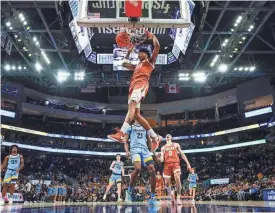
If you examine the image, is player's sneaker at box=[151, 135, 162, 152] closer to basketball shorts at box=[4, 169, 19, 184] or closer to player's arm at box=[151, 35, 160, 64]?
player's arm at box=[151, 35, 160, 64]

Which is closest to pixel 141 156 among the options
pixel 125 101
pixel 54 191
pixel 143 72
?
pixel 143 72

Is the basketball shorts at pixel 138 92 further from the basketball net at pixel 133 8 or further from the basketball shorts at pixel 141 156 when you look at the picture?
the basketball net at pixel 133 8

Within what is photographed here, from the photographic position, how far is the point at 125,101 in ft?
145

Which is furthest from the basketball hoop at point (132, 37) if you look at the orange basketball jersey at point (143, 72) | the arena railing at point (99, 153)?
the arena railing at point (99, 153)

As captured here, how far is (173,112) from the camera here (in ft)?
145

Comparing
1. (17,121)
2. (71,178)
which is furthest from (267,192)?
(17,121)

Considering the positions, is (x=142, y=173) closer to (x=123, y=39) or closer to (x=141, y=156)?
(x=141, y=156)

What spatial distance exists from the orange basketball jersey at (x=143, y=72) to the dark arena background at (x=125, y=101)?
21.1 inches

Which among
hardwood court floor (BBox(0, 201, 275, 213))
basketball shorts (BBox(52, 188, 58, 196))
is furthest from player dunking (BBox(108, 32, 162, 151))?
basketball shorts (BBox(52, 188, 58, 196))

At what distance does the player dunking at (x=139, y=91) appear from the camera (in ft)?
16.0

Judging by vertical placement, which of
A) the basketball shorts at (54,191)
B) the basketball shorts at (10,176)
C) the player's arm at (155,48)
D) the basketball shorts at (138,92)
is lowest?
the basketball shorts at (54,191)

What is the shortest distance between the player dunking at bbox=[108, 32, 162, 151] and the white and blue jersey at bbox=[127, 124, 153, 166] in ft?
0.79

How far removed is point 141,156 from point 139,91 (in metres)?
1.46

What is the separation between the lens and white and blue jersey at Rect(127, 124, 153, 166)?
18.6ft
